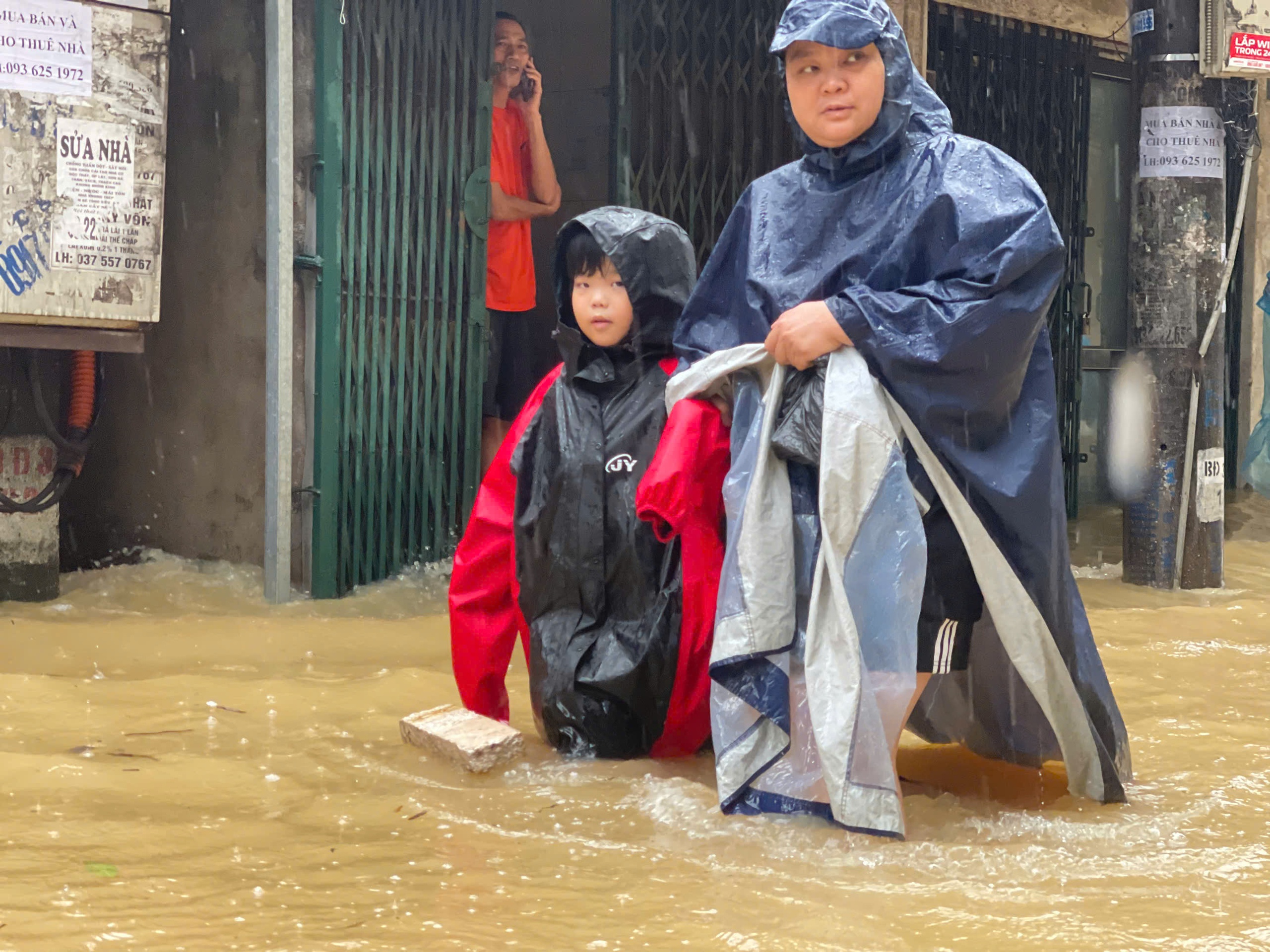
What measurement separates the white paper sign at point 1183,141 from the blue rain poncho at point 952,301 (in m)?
3.52

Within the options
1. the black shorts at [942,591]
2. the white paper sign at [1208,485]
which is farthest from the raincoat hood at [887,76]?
the white paper sign at [1208,485]

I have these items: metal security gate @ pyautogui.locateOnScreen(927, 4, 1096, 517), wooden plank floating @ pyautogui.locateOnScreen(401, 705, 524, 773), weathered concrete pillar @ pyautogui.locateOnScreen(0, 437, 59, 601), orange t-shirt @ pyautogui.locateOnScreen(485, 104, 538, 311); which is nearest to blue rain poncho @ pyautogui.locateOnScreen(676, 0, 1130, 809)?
wooden plank floating @ pyautogui.locateOnScreen(401, 705, 524, 773)

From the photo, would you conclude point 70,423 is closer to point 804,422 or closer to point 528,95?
point 528,95

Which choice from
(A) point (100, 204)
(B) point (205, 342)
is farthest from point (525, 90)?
(A) point (100, 204)

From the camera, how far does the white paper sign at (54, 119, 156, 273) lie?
492cm

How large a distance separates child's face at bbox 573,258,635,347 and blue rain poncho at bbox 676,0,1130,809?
321 millimetres

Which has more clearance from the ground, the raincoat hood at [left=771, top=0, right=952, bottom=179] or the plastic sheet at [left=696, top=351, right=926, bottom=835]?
the raincoat hood at [left=771, top=0, right=952, bottom=179]

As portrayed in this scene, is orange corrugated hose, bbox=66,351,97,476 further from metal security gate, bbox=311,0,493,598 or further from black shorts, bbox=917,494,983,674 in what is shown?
black shorts, bbox=917,494,983,674

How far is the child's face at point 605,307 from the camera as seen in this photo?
3457 mm

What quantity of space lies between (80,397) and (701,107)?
3331mm

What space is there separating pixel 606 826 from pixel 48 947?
112cm

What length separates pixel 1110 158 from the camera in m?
9.14

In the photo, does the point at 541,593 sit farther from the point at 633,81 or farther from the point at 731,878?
the point at 633,81

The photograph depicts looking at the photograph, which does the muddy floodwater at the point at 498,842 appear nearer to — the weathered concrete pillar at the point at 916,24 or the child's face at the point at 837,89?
the child's face at the point at 837,89
